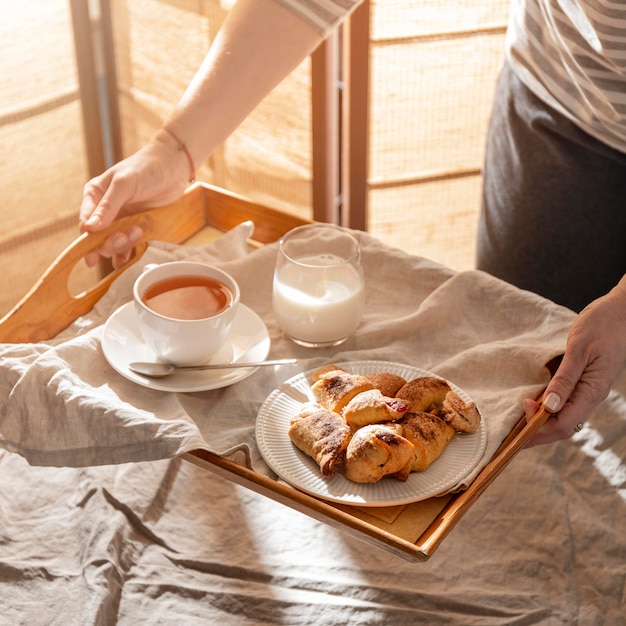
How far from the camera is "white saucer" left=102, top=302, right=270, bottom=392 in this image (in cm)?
86

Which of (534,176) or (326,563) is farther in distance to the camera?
(534,176)

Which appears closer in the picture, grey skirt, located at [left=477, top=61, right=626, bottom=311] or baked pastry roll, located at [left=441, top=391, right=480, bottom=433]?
baked pastry roll, located at [left=441, top=391, right=480, bottom=433]

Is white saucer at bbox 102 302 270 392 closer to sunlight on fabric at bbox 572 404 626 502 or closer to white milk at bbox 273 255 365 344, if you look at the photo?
white milk at bbox 273 255 365 344

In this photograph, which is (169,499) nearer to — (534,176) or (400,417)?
(400,417)

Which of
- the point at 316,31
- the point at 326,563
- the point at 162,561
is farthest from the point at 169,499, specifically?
the point at 316,31

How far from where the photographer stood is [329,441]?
0.75m

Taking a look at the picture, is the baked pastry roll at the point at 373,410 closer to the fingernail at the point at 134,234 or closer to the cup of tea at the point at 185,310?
the cup of tea at the point at 185,310

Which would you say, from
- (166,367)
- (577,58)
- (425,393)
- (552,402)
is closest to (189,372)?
(166,367)

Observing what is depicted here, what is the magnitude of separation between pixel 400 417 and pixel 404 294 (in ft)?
0.99

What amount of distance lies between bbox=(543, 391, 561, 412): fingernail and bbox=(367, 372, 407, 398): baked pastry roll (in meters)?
0.14

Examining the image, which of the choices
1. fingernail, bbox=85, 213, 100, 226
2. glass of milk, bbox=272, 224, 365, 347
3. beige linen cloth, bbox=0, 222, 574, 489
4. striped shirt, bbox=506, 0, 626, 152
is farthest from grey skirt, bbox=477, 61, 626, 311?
fingernail, bbox=85, 213, 100, 226

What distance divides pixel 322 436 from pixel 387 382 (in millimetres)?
104

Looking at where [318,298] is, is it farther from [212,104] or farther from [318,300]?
[212,104]

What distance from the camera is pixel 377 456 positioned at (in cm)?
72
